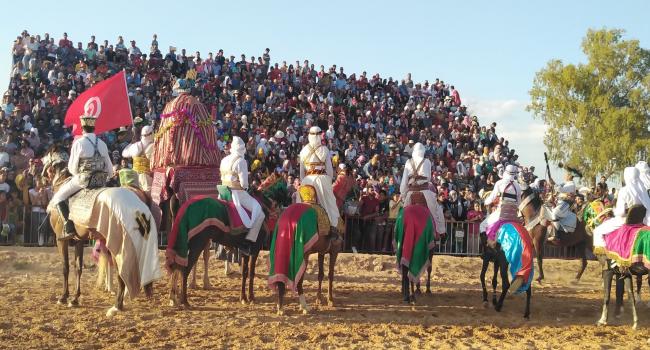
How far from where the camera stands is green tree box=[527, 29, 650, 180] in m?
39.6

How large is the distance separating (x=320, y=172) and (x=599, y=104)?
33.1 m

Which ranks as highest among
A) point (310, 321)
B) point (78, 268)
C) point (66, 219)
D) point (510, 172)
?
point (510, 172)

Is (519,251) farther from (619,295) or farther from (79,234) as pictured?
(79,234)

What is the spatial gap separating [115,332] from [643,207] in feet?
24.2

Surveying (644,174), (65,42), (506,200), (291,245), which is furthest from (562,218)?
(65,42)

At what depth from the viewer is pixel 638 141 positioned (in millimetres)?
38750

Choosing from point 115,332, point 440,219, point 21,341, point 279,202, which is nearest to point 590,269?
point 440,219

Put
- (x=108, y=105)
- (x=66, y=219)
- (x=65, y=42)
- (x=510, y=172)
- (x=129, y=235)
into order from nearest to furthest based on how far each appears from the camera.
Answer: (x=129, y=235) → (x=66, y=219) → (x=510, y=172) → (x=108, y=105) → (x=65, y=42)

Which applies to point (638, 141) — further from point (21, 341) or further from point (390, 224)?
point (21, 341)

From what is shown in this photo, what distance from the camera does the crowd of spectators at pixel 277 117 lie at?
18688 millimetres

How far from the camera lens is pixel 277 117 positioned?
81.6 feet

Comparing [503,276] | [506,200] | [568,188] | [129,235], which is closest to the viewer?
[129,235]

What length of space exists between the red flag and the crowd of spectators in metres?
3.00

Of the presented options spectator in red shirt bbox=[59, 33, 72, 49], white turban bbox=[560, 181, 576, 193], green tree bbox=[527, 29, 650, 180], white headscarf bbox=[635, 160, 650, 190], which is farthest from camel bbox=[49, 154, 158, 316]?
green tree bbox=[527, 29, 650, 180]
